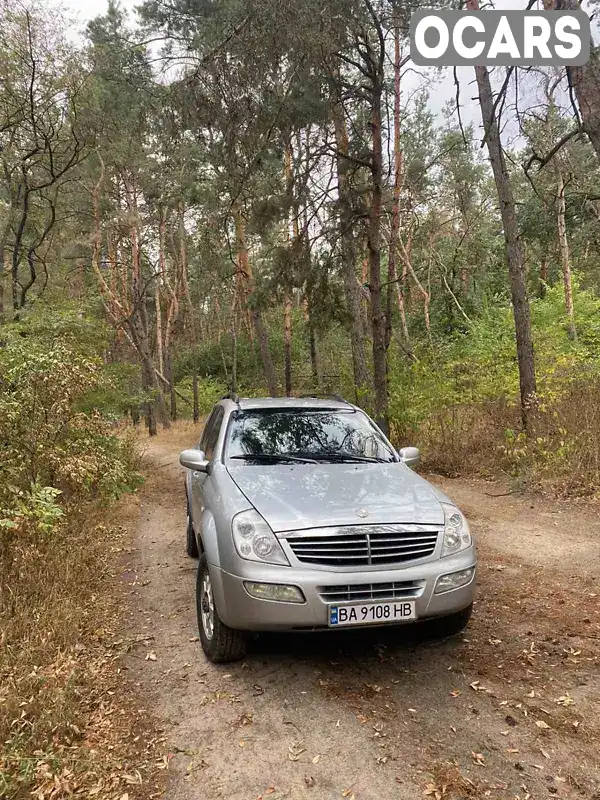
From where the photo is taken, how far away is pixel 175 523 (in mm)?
8148

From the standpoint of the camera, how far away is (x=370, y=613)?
124 inches

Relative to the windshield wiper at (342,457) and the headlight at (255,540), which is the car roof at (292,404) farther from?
the headlight at (255,540)

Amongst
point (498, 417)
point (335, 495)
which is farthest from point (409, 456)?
point (498, 417)

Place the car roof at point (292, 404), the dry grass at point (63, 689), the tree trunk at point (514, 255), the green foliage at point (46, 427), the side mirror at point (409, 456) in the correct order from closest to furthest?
the dry grass at point (63, 689), the side mirror at point (409, 456), the car roof at point (292, 404), the green foliage at point (46, 427), the tree trunk at point (514, 255)

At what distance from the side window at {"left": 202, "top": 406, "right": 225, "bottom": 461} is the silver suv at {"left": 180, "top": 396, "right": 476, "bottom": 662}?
2.61 feet

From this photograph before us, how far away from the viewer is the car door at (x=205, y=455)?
15.6 feet

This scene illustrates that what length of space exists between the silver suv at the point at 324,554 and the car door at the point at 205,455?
53 cm

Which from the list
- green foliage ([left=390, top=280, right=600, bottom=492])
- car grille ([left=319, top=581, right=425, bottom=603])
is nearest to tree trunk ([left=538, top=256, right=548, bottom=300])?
green foliage ([left=390, top=280, right=600, bottom=492])

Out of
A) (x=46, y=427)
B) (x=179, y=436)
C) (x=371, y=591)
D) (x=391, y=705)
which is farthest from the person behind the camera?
(x=179, y=436)

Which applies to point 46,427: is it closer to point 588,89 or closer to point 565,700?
point 565,700

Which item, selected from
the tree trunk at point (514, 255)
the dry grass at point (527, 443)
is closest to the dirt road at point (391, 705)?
the dry grass at point (527, 443)

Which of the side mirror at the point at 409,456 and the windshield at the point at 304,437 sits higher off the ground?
the windshield at the point at 304,437

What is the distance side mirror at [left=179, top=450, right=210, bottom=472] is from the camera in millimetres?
4547

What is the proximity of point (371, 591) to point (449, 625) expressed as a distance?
94 centimetres
